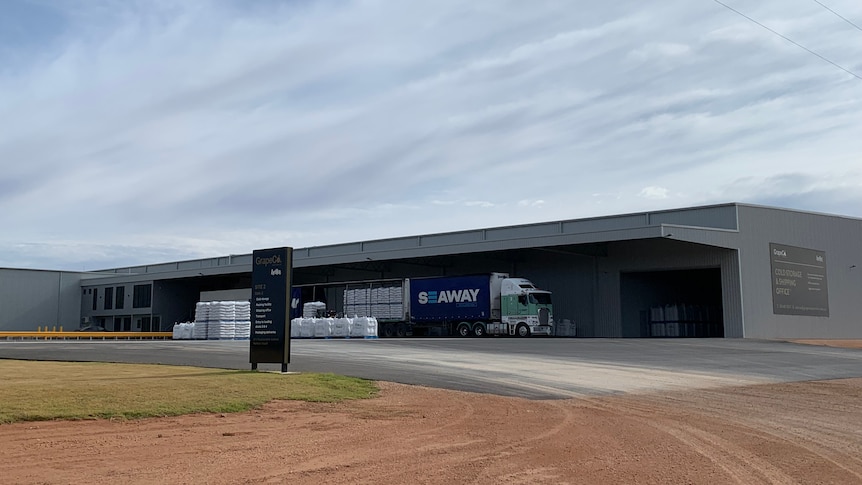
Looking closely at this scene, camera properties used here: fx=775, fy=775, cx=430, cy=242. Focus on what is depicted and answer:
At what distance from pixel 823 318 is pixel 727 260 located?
30.5 ft

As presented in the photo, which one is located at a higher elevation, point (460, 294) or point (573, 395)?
point (460, 294)

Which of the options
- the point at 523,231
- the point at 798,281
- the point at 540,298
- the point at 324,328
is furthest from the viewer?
the point at 523,231

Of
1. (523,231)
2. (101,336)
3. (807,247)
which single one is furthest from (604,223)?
(101,336)

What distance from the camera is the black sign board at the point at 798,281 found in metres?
44.4

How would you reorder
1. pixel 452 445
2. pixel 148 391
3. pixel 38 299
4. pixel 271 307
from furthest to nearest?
pixel 38 299, pixel 271 307, pixel 148 391, pixel 452 445

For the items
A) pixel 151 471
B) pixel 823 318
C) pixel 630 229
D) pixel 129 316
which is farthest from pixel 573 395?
pixel 129 316

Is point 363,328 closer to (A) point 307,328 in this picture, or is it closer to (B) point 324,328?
(B) point 324,328

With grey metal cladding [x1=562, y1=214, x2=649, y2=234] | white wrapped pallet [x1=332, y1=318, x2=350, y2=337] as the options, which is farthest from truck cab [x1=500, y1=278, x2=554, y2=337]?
white wrapped pallet [x1=332, y1=318, x2=350, y2=337]

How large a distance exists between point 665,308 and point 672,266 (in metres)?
4.97

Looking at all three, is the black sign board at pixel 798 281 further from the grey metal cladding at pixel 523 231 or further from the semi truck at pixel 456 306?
the semi truck at pixel 456 306

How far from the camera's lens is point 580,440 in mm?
9664

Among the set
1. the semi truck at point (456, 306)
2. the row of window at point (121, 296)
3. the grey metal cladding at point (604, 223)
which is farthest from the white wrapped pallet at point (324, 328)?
the row of window at point (121, 296)

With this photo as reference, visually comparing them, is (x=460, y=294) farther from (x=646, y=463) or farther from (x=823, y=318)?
(x=646, y=463)

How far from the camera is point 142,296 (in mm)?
71438
